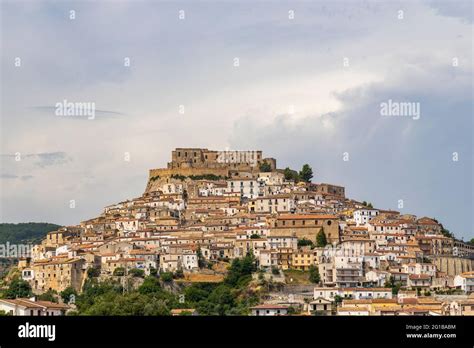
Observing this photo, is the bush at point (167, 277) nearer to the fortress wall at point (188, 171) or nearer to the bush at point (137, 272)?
the bush at point (137, 272)

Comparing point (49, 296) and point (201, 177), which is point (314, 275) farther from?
point (201, 177)

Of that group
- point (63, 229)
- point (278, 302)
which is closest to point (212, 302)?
point (278, 302)

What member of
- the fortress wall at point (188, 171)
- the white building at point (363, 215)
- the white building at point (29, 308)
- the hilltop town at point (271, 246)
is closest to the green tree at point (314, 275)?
the hilltop town at point (271, 246)

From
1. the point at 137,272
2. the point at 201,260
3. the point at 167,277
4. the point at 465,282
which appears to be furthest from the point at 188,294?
the point at 465,282

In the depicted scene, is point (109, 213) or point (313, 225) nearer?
point (313, 225)

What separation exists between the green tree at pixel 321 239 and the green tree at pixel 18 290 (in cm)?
1179

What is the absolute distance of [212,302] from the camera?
5412 centimetres

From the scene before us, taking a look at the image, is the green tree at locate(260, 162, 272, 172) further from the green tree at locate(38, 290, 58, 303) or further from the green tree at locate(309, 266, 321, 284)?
the green tree at locate(38, 290, 58, 303)

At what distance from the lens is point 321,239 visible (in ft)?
202

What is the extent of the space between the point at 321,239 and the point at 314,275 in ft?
14.3

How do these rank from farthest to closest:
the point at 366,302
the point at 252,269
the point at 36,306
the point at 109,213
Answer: the point at 109,213 → the point at 252,269 → the point at 366,302 → the point at 36,306

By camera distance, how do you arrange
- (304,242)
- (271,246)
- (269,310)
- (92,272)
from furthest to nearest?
(304,242) → (271,246) → (92,272) → (269,310)
